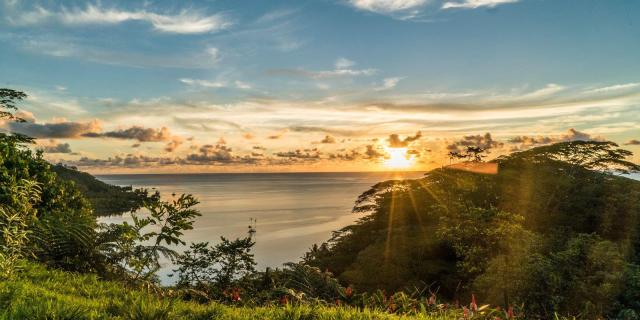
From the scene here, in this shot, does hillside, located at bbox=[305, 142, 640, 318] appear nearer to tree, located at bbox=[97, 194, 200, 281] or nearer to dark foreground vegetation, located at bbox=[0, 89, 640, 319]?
dark foreground vegetation, located at bbox=[0, 89, 640, 319]

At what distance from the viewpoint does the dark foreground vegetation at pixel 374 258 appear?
6.44 meters

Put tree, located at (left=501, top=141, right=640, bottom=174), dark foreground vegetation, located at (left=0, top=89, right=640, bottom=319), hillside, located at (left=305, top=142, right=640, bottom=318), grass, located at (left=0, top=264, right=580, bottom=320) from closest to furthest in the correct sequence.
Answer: grass, located at (left=0, top=264, right=580, bottom=320)
dark foreground vegetation, located at (left=0, top=89, right=640, bottom=319)
hillside, located at (left=305, top=142, right=640, bottom=318)
tree, located at (left=501, top=141, right=640, bottom=174)

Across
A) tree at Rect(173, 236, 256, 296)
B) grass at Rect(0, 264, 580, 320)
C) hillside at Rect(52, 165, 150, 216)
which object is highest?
grass at Rect(0, 264, 580, 320)

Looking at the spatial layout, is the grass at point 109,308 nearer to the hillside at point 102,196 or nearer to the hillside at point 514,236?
the hillside at point 514,236

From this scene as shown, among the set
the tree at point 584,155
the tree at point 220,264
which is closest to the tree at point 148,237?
the tree at point 220,264

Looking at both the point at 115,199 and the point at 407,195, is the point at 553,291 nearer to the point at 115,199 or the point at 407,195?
the point at 407,195

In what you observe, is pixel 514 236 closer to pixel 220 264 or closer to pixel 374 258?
pixel 374 258

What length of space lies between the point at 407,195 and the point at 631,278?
17.3 m

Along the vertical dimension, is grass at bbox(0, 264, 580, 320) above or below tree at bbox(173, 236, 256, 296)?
above

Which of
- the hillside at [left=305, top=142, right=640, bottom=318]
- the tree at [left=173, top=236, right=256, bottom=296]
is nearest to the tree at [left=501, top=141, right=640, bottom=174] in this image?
the hillside at [left=305, top=142, right=640, bottom=318]

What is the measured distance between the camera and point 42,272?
25.1ft

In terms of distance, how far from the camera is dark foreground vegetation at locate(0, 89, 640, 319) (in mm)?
6441

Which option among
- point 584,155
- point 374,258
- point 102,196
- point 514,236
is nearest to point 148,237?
point 514,236

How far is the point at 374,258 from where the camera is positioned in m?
20.7
